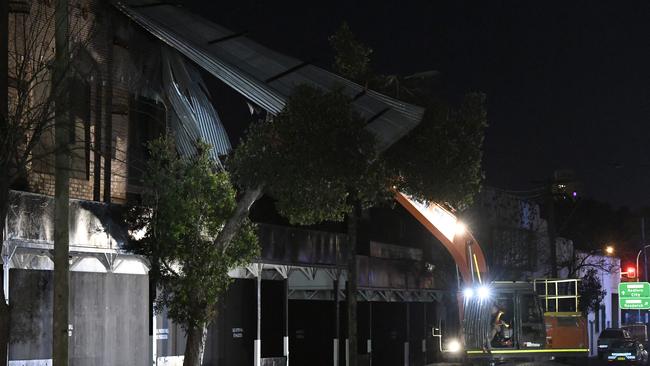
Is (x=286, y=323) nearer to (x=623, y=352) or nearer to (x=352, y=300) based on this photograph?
(x=352, y=300)

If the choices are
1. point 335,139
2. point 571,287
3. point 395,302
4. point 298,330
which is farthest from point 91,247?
point 395,302

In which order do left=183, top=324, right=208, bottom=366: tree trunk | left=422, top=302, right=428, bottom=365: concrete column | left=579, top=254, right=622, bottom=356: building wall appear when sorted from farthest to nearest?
left=579, top=254, right=622, bottom=356: building wall, left=422, top=302, right=428, bottom=365: concrete column, left=183, top=324, right=208, bottom=366: tree trunk

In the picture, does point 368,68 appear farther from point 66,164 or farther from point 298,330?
point 298,330

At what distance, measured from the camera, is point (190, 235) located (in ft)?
61.0

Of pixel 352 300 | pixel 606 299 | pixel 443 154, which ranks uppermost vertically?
pixel 443 154

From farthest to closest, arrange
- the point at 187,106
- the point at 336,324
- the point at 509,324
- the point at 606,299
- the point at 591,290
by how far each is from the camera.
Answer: the point at 606,299 < the point at 591,290 < the point at 336,324 < the point at 187,106 < the point at 509,324

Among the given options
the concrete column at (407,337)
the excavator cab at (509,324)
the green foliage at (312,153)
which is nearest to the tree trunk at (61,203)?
the green foliage at (312,153)

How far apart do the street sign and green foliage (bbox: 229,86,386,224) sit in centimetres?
3983

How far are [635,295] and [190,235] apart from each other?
40.8m

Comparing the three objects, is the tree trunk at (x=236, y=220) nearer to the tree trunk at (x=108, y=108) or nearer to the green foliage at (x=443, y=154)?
the green foliage at (x=443, y=154)

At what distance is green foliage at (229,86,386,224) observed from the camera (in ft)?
53.9

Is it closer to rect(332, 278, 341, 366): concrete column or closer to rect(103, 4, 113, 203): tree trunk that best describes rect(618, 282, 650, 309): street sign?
rect(332, 278, 341, 366): concrete column

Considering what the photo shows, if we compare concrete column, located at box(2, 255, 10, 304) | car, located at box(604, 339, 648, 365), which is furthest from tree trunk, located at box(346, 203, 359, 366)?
car, located at box(604, 339, 648, 365)

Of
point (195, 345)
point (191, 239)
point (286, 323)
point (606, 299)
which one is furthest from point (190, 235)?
point (606, 299)
